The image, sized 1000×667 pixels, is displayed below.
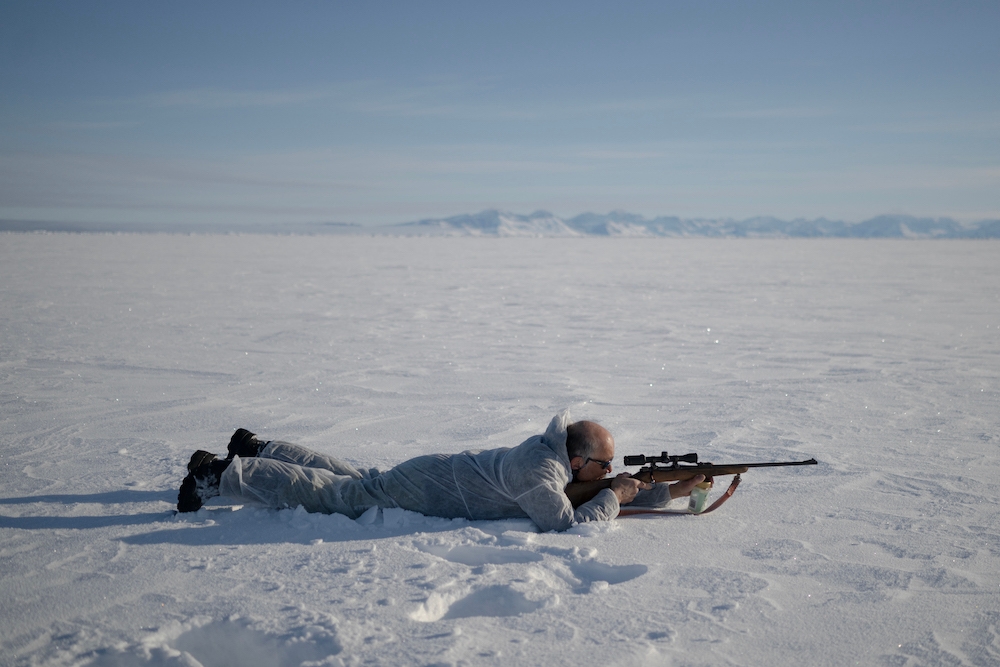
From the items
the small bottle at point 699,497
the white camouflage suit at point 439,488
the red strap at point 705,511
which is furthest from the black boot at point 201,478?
Answer: the small bottle at point 699,497

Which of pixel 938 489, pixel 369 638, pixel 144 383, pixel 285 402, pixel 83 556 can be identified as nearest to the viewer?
pixel 369 638

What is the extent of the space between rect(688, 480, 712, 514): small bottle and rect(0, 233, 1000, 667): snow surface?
8 centimetres

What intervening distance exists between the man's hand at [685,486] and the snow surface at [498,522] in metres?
0.18

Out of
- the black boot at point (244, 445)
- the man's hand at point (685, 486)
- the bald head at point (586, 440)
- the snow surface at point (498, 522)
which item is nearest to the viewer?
the snow surface at point (498, 522)

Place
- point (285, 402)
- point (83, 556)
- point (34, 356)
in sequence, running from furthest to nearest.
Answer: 1. point (34, 356)
2. point (285, 402)
3. point (83, 556)

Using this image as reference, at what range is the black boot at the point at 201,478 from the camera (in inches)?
139

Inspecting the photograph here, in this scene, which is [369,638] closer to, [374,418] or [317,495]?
[317,495]

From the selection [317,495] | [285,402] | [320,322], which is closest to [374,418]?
[285,402]

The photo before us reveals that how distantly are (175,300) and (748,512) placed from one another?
43.6ft

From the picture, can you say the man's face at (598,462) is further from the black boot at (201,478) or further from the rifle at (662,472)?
the black boot at (201,478)

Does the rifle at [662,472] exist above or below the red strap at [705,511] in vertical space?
above

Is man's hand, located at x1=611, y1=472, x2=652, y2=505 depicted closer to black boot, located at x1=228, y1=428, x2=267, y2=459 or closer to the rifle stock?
the rifle stock

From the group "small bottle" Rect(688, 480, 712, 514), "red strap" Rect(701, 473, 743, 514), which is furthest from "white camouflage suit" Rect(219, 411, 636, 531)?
"red strap" Rect(701, 473, 743, 514)

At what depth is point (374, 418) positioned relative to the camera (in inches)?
232
